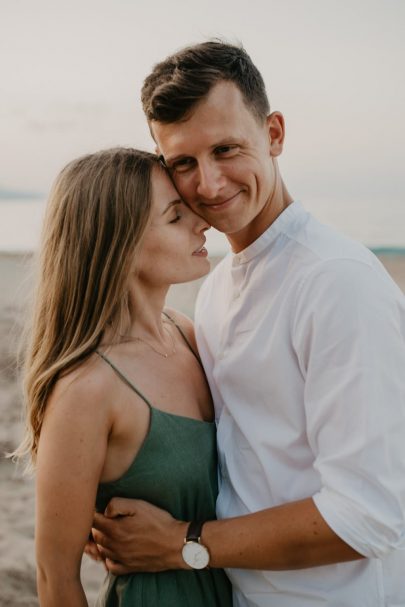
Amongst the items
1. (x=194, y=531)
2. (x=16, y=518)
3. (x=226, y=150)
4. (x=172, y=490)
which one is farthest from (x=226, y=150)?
(x=16, y=518)

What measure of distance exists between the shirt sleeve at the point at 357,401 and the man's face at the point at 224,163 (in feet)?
1.81

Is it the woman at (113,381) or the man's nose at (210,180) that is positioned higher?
the man's nose at (210,180)

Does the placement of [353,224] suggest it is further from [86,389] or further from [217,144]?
[86,389]

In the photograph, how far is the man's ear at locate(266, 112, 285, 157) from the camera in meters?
2.79

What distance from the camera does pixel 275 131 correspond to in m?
2.81

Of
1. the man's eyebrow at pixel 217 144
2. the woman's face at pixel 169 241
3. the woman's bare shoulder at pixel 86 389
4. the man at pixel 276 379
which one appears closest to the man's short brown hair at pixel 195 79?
the man at pixel 276 379

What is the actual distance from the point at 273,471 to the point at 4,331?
835 centimetres

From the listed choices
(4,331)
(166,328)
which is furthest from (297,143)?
(166,328)

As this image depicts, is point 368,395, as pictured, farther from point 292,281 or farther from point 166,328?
point 166,328

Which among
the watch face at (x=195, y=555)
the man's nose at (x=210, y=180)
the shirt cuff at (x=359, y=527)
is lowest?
the watch face at (x=195, y=555)

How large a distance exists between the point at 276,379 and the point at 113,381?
52 cm

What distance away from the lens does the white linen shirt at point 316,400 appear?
2.06 m

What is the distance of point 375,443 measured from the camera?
2.05 m

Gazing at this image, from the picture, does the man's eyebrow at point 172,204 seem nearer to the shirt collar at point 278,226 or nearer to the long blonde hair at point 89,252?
the long blonde hair at point 89,252
